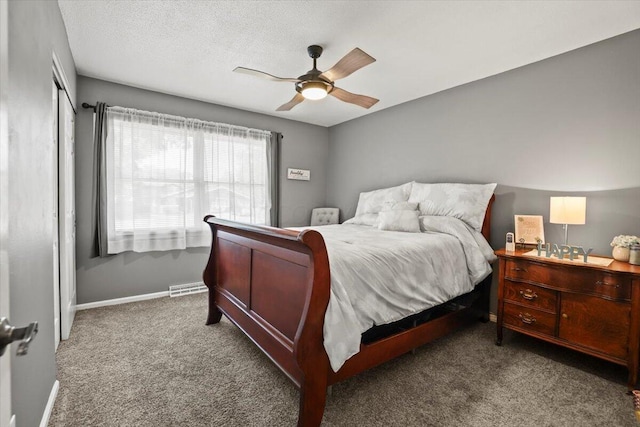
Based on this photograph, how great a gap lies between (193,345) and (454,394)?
1.95 meters

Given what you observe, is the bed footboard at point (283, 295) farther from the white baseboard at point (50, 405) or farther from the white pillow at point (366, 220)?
the white pillow at point (366, 220)

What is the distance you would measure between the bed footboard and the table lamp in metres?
1.97

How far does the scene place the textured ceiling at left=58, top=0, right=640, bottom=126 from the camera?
2.06m

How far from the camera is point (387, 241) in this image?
2.41m

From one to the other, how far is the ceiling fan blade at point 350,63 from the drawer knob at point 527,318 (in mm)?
2296

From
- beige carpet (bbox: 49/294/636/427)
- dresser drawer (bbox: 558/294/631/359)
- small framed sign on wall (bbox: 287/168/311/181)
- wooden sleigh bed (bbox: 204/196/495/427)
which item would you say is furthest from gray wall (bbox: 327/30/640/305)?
small framed sign on wall (bbox: 287/168/311/181)

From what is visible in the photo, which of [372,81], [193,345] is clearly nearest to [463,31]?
[372,81]

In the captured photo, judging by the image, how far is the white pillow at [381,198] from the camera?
3.67m

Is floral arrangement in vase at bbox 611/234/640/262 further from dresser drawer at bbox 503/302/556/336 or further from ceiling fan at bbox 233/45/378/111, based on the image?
ceiling fan at bbox 233/45/378/111

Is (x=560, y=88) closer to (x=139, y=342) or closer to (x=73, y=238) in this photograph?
(x=139, y=342)

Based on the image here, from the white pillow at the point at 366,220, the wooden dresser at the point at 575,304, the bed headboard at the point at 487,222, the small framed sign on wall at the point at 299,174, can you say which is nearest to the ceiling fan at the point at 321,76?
Result: the white pillow at the point at 366,220

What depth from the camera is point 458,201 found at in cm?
302

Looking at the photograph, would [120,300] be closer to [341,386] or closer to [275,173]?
[275,173]

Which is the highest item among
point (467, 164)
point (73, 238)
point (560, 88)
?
point (560, 88)
